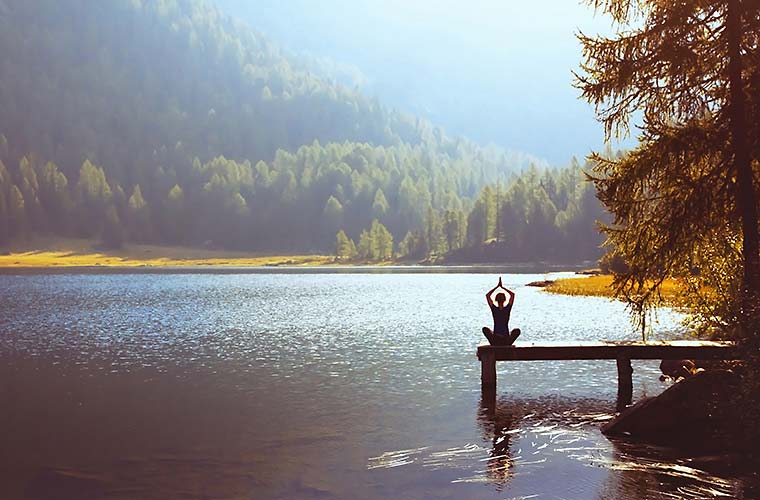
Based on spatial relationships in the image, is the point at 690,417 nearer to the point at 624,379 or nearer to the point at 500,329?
the point at 624,379

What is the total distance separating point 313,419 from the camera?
895 inches

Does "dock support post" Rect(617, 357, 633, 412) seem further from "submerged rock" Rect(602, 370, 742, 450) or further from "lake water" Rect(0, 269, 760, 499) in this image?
"submerged rock" Rect(602, 370, 742, 450)

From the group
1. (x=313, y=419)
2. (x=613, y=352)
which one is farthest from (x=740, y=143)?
(x=313, y=419)

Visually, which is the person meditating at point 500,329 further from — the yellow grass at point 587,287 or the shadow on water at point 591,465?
the yellow grass at point 587,287

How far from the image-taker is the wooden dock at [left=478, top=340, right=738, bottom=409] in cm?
2458

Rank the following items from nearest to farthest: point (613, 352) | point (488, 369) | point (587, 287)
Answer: point (613, 352), point (488, 369), point (587, 287)

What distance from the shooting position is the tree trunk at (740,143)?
2031 cm

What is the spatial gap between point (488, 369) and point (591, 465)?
30.1 ft

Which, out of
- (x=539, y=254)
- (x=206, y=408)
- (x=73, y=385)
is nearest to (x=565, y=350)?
(x=206, y=408)

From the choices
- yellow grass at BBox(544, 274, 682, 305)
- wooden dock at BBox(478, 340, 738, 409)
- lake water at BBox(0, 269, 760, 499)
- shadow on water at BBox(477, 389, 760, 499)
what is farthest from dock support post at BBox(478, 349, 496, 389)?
yellow grass at BBox(544, 274, 682, 305)

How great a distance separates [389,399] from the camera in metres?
25.6

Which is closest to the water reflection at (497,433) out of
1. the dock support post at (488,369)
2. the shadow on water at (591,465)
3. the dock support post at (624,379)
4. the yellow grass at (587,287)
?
the shadow on water at (591,465)


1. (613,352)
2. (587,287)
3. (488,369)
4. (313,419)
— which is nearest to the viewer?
(313,419)

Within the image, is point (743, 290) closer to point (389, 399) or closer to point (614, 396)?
point (614, 396)
